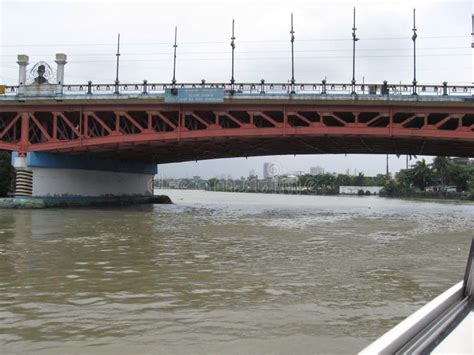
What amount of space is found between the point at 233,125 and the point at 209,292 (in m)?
38.0

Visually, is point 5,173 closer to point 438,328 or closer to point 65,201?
point 65,201

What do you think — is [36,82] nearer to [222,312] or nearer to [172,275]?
[172,275]

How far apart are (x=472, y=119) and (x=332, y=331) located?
39.3m

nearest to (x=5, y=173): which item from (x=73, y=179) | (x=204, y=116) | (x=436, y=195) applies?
(x=73, y=179)

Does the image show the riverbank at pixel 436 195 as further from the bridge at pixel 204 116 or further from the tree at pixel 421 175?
the bridge at pixel 204 116

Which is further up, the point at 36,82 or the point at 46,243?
the point at 36,82

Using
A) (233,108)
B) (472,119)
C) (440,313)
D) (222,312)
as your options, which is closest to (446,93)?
(472,119)

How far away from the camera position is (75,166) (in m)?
43.5

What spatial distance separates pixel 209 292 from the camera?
29.8 feet

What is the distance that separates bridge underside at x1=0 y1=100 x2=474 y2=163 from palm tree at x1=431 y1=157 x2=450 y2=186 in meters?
76.8

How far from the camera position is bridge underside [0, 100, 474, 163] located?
35.5 m

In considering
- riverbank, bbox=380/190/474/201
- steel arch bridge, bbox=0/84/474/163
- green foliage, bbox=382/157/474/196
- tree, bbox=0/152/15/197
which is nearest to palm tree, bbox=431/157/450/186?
green foliage, bbox=382/157/474/196

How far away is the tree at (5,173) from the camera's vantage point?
151 ft

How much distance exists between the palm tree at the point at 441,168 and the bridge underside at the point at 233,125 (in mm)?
76775
